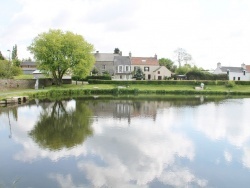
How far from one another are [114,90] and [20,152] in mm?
36695

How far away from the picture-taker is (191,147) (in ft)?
58.5

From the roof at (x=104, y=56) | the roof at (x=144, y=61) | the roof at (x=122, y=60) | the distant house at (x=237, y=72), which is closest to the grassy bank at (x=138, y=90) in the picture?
the distant house at (x=237, y=72)

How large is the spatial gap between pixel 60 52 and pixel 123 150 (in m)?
38.4

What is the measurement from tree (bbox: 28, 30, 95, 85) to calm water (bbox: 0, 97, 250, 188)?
24503 millimetres

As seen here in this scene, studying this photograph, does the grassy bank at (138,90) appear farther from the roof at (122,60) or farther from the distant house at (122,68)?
the roof at (122,60)

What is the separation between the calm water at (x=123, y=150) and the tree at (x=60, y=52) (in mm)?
24503

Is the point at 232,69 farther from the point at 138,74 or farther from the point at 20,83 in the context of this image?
the point at 20,83

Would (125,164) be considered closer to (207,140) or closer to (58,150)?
(58,150)

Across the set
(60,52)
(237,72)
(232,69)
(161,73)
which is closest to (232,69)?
(232,69)

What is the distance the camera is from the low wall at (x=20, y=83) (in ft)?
153

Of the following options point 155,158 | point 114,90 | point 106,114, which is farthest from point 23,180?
point 114,90

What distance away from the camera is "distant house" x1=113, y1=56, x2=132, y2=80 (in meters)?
74.2

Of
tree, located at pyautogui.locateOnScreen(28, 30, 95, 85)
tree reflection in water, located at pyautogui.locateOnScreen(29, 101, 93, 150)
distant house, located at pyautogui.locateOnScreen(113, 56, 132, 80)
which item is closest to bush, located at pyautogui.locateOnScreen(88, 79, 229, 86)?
tree, located at pyautogui.locateOnScreen(28, 30, 95, 85)

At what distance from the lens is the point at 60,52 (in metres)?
52.1
